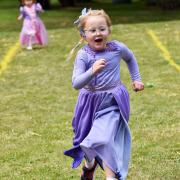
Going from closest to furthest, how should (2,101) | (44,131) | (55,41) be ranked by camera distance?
(44,131)
(2,101)
(55,41)

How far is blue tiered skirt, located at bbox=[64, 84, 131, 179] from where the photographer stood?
4.64m

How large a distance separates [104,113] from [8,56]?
9638 mm

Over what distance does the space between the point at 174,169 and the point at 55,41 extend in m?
11.6

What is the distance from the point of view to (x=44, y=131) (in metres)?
7.14

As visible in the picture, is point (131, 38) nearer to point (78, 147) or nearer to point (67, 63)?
point (67, 63)

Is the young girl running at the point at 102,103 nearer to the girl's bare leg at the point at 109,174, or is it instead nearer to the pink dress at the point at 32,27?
the girl's bare leg at the point at 109,174

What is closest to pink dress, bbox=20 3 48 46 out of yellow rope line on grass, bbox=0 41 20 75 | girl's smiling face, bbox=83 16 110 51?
yellow rope line on grass, bbox=0 41 20 75

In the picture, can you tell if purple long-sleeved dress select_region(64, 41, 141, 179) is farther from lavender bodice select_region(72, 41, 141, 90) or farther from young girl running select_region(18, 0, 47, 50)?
young girl running select_region(18, 0, 47, 50)

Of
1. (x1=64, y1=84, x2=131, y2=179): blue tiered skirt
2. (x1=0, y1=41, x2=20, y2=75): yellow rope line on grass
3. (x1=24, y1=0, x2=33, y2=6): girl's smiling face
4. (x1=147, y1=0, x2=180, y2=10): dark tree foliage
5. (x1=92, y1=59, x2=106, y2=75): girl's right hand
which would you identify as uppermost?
(x1=92, y1=59, x2=106, y2=75): girl's right hand

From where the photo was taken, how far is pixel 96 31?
4598 mm

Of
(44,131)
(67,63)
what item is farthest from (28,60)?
(44,131)

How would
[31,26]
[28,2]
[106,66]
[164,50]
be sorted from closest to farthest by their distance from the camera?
[106,66] < [164,50] < [28,2] < [31,26]

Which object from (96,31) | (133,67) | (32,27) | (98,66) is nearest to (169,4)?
(32,27)

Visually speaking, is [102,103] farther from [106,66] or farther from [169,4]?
[169,4]
